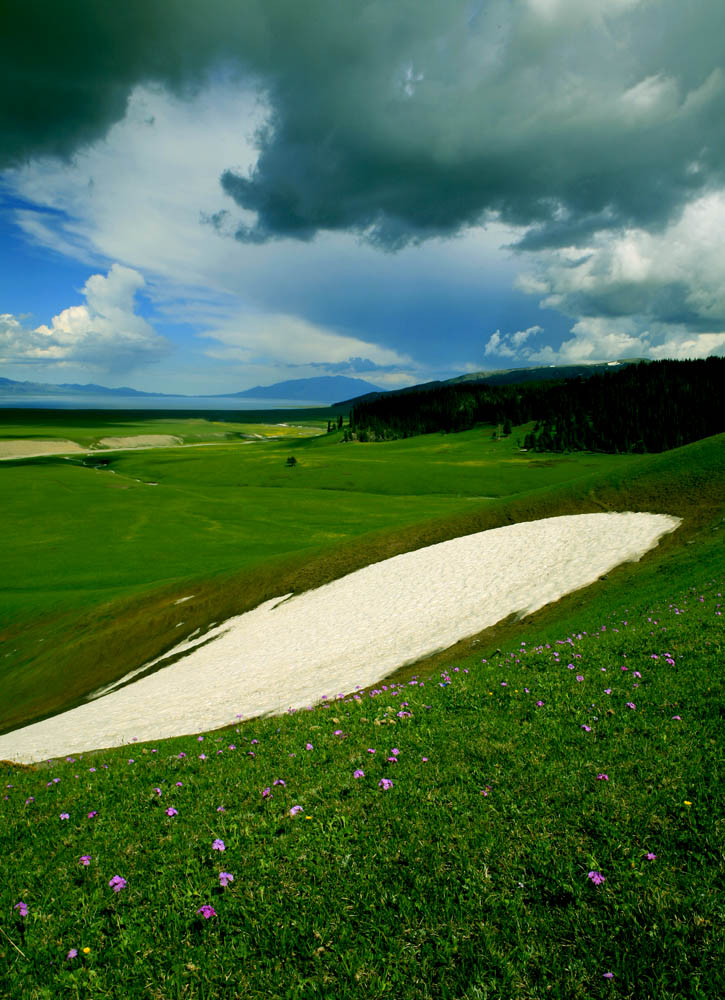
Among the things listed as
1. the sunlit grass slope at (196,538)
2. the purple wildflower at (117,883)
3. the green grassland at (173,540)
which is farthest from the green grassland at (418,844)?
the green grassland at (173,540)

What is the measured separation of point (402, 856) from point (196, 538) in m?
59.5

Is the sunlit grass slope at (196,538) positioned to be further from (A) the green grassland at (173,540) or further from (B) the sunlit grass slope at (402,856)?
(B) the sunlit grass slope at (402,856)

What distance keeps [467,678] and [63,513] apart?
8531 centimetres

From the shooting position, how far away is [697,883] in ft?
18.1

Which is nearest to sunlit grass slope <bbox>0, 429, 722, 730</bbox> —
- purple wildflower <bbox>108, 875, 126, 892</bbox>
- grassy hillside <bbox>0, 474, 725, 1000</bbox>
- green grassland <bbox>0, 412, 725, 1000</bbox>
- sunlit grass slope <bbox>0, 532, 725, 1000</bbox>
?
green grassland <bbox>0, 412, 725, 1000</bbox>

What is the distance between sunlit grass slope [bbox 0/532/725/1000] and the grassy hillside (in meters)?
0.03

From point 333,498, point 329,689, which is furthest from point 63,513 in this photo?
point 329,689

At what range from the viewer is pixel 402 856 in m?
6.58

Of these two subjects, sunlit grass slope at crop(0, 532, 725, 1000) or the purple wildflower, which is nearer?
sunlit grass slope at crop(0, 532, 725, 1000)

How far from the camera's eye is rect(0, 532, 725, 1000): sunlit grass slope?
16.6ft

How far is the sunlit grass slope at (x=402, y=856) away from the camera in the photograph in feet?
16.6

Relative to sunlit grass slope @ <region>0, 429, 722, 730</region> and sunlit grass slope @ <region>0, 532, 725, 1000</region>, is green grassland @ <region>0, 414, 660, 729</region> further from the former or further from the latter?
sunlit grass slope @ <region>0, 532, 725, 1000</region>

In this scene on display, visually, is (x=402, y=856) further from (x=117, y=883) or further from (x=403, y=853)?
(x=117, y=883)

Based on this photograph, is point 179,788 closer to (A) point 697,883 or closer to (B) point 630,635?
(A) point 697,883
